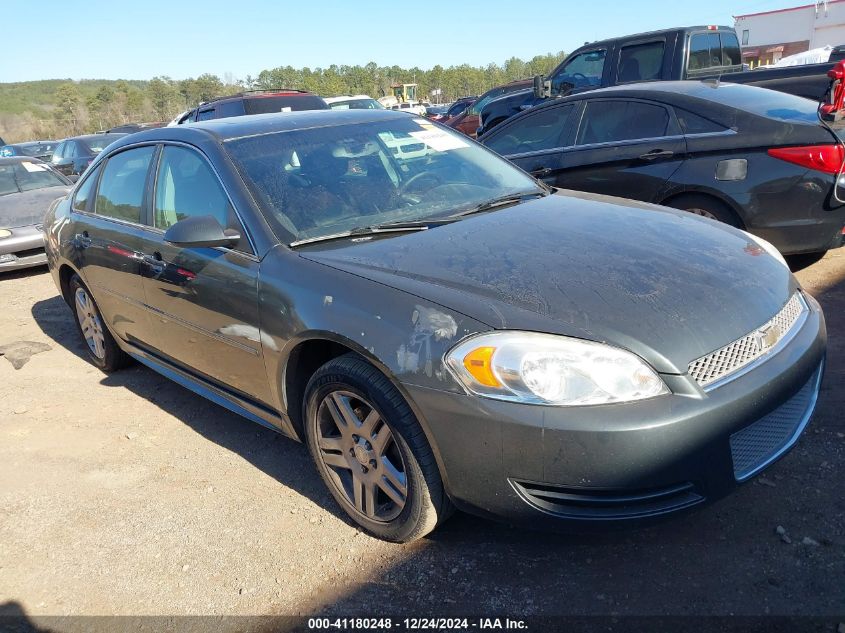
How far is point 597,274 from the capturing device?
2490mm

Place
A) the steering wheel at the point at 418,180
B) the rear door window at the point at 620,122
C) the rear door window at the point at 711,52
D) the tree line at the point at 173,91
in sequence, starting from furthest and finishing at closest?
the tree line at the point at 173,91, the rear door window at the point at 711,52, the rear door window at the point at 620,122, the steering wheel at the point at 418,180

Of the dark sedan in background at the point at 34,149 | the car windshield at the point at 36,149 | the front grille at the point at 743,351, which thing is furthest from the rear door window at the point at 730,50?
the car windshield at the point at 36,149

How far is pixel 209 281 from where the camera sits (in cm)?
314

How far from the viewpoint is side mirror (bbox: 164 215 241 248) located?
9.73 feet

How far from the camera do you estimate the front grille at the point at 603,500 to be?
7.11 ft

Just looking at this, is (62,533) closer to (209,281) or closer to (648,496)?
(209,281)

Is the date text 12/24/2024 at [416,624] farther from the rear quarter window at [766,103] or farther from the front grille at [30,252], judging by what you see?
the front grille at [30,252]

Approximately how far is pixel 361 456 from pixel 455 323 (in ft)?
2.44

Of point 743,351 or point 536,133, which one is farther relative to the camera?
point 536,133

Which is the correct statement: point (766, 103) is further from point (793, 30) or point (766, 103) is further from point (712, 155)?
point (793, 30)

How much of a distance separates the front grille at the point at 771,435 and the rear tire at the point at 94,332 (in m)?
3.91

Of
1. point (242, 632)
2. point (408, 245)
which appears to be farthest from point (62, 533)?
point (408, 245)

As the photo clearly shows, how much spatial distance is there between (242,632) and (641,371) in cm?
160

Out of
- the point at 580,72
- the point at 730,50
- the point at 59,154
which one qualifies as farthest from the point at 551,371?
the point at 59,154
